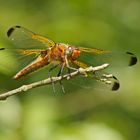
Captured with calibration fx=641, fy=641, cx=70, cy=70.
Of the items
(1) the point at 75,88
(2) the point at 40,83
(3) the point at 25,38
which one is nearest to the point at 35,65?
(3) the point at 25,38

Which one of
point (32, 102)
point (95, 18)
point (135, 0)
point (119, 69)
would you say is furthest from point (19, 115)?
point (135, 0)

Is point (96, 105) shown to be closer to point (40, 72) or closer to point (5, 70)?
point (40, 72)

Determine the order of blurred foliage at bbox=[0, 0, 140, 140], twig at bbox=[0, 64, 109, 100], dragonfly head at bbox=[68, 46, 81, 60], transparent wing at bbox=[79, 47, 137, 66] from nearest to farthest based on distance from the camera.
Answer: twig at bbox=[0, 64, 109, 100], dragonfly head at bbox=[68, 46, 81, 60], transparent wing at bbox=[79, 47, 137, 66], blurred foliage at bbox=[0, 0, 140, 140]

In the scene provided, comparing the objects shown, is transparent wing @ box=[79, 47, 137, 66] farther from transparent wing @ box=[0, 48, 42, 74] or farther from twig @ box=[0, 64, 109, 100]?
twig @ box=[0, 64, 109, 100]

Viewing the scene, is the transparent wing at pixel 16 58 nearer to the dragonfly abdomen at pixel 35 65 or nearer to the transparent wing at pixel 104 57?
the dragonfly abdomen at pixel 35 65

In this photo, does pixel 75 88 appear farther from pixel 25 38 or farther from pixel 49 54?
pixel 49 54

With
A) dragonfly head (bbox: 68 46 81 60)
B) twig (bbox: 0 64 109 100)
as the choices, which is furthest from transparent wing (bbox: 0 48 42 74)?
twig (bbox: 0 64 109 100)
